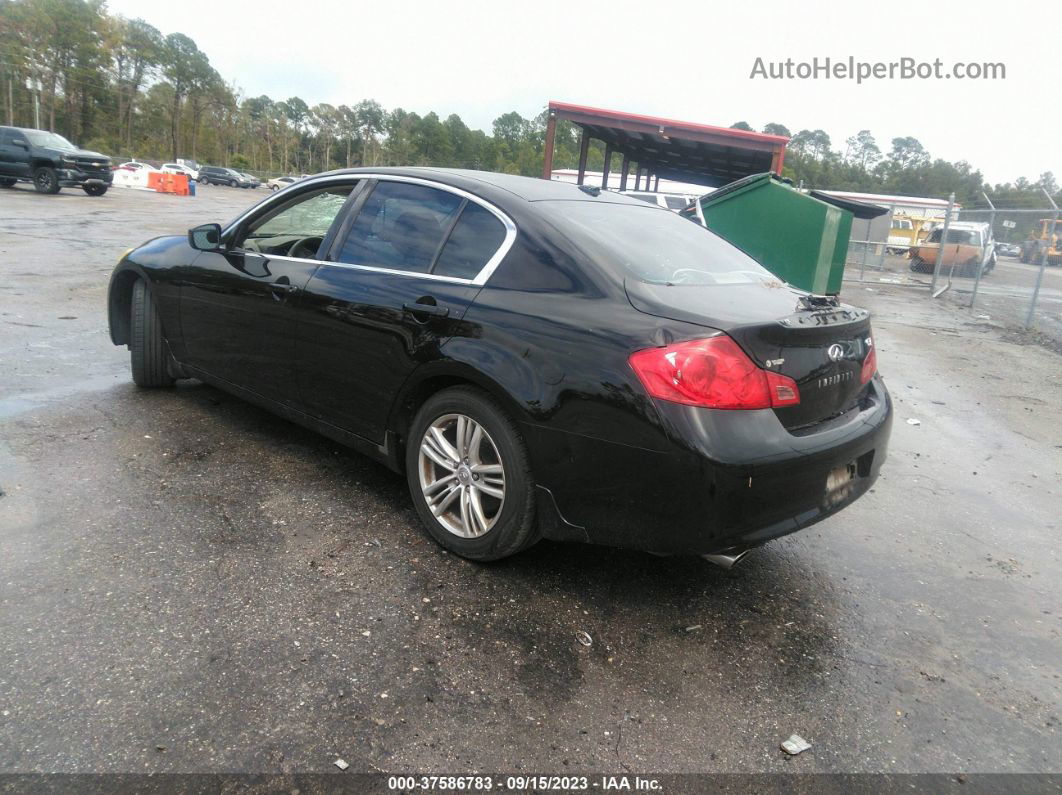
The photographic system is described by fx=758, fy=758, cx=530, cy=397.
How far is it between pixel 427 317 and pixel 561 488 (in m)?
0.96

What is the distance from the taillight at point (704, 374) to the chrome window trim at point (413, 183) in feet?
2.75

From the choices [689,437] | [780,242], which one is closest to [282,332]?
[689,437]

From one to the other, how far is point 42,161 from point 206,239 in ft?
78.5

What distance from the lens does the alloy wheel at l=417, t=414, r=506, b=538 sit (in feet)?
9.88

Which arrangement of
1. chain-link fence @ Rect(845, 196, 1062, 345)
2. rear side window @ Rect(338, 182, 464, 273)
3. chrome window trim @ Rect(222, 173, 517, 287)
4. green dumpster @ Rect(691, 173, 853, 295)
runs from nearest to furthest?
chrome window trim @ Rect(222, 173, 517, 287) < rear side window @ Rect(338, 182, 464, 273) < green dumpster @ Rect(691, 173, 853, 295) < chain-link fence @ Rect(845, 196, 1062, 345)

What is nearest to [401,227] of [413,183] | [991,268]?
[413,183]

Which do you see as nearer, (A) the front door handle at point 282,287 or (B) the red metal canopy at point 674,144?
(A) the front door handle at point 282,287

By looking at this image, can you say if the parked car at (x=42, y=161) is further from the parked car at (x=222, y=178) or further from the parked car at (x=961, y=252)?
the parked car at (x=222, y=178)

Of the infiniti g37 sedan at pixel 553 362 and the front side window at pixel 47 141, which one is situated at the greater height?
the front side window at pixel 47 141

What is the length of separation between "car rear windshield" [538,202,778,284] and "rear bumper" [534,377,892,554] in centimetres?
73

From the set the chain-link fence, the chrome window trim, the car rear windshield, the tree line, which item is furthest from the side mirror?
the tree line

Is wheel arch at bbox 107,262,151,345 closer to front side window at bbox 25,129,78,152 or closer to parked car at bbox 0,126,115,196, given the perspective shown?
parked car at bbox 0,126,115,196

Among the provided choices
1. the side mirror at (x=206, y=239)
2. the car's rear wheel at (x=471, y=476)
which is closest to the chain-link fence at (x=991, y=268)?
the side mirror at (x=206, y=239)

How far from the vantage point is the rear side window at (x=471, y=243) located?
3182 millimetres
